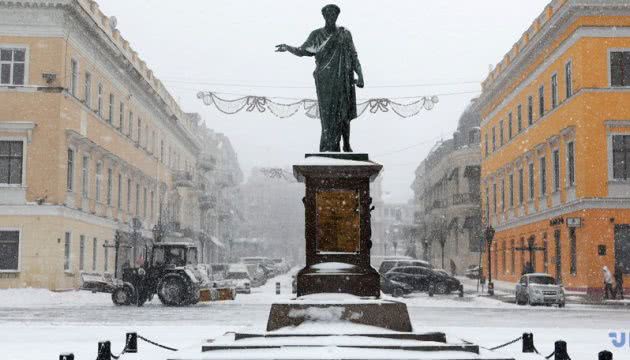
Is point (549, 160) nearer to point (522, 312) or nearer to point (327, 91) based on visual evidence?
point (522, 312)

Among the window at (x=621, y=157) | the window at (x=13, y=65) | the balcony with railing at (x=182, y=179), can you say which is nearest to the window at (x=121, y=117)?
the window at (x=13, y=65)

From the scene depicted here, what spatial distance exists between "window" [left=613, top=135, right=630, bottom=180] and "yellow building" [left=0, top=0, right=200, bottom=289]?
23.7 metres

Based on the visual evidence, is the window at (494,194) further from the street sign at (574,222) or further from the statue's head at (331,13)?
the statue's head at (331,13)

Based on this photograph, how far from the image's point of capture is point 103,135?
44.1 metres

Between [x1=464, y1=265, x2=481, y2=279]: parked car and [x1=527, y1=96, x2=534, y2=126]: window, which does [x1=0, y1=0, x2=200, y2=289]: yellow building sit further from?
[x1=464, y1=265, x2=481, y2=279]: parked car

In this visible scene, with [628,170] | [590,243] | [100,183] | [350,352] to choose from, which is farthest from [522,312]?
[100,183]

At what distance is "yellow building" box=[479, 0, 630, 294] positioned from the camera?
34812mm

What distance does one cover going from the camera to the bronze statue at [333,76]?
47.2ft

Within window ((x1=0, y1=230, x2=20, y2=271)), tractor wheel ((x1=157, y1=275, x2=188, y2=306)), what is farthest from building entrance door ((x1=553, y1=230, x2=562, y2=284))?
window ((x1=0, y1=230, x2=20, y2=271))

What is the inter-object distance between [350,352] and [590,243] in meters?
26.3

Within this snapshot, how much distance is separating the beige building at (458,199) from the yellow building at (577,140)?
16581 millimetres

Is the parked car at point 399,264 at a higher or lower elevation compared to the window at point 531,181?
lower

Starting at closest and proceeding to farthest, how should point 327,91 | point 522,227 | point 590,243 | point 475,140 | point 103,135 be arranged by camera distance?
point 327,91 < point 590,243 < point 103,135 < point 522,227 < point 475,140

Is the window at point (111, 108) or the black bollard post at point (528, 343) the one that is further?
the window at point (111, 108)
